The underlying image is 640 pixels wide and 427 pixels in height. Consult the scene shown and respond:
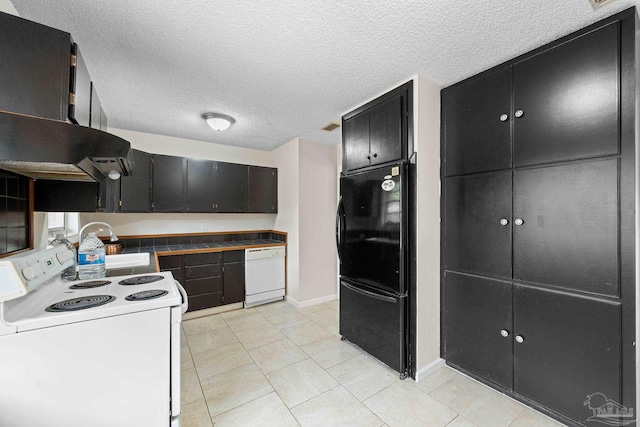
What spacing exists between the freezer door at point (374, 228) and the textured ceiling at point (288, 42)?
83 cm

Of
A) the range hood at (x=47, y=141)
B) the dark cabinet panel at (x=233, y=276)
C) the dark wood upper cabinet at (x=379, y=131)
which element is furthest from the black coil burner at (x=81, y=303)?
the dark cabinet panel at (x=233, y=276)

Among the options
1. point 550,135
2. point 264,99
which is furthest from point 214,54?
point 550,135

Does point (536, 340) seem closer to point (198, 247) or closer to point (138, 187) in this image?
point (198, 247)

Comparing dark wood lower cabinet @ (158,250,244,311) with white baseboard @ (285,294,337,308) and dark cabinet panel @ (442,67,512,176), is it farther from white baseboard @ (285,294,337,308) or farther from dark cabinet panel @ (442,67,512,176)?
dark cabinet panel @ (442,67,512,176)

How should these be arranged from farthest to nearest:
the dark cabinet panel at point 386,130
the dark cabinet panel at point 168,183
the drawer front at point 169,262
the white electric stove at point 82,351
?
the dark cabinet panel at point 168,183 < the drawer front at point 169,262 < the dark cabinet panel at point 386,130 < the white electric stove at point 82,351

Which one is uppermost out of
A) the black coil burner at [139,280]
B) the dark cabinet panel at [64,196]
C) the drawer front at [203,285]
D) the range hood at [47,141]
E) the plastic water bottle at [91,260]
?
the range hood at [47,141]

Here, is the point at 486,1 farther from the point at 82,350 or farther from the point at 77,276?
the point at 77,276

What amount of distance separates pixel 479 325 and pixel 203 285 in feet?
10.1

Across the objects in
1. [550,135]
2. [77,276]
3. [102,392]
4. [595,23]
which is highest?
[595,23]

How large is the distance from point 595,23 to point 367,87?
4.63 ft

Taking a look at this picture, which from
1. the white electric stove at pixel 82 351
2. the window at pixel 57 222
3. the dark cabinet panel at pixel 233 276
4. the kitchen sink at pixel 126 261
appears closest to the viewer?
the white electric stove at pixel 82 351

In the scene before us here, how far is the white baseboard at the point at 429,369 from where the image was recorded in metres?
2.09

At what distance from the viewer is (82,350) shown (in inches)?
44.4

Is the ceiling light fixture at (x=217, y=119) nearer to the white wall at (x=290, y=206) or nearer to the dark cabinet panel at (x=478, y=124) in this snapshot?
the white wall at (x=290, y=206)
